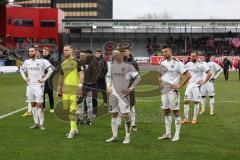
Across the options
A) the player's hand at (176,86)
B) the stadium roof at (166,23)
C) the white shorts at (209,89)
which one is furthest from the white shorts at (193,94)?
the stadium roof at (166,23)

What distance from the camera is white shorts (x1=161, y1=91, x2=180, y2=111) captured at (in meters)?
10.2

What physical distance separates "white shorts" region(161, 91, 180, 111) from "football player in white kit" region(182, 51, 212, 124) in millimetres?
3116

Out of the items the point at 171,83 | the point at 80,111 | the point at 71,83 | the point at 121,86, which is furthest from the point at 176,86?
the point at 80,111

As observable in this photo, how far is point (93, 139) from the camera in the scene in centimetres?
1052

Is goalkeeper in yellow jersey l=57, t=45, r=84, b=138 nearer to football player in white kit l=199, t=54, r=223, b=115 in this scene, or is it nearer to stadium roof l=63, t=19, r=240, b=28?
football player in white kit l=199, t=54, r=223, b=115

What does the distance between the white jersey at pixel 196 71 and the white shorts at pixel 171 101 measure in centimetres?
354

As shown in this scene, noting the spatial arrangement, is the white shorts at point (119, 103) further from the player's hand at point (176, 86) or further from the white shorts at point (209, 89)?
the white shorts at point (209, 89)

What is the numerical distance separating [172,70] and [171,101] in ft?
2.34

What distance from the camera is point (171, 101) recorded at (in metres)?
10.2

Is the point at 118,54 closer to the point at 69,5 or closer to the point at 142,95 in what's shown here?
the point at 142,95

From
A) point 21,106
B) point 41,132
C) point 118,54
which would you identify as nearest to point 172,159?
point 118,54

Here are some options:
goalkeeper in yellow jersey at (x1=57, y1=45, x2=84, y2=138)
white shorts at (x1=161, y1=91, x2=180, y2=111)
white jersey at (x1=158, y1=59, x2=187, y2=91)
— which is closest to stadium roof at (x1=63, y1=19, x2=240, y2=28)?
goalkeeper in yellow jersey at (x1=57, y1=45, x2=84, y2=138)

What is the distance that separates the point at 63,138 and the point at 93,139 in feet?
2.28

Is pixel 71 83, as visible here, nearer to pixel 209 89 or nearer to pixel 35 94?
pixel 35 94
